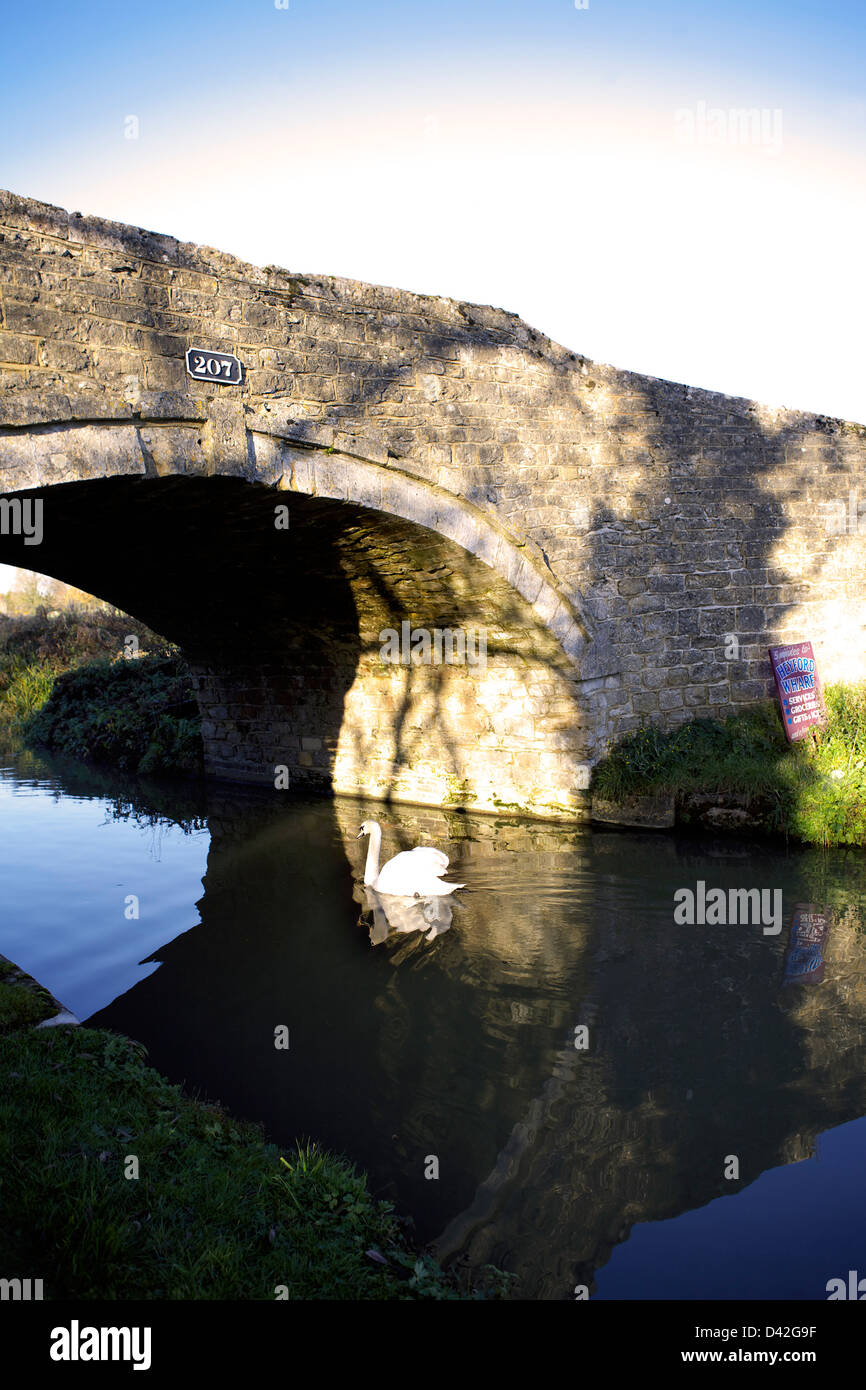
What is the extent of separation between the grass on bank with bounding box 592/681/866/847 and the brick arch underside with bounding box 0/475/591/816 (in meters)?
0.53

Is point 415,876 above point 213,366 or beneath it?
beneath

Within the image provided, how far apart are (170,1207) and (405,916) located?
3749 millimetres

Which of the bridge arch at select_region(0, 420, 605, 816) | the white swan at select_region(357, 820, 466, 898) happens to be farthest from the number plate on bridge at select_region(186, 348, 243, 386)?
the white swan at select_region(357, 820, 466, 898)

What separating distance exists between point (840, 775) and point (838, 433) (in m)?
3.89

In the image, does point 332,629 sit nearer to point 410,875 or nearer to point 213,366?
point 410,875

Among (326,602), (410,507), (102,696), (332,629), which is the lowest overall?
(102,696)

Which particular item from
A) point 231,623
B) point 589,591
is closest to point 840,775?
point 589,591

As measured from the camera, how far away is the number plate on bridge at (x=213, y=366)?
5.56 m

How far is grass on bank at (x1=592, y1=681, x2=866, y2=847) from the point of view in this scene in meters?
7.46

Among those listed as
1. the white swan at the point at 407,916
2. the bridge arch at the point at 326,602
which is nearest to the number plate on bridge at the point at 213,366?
the bridge arch at the point at 326,602

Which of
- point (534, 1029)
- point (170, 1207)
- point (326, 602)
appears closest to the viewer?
point (170, 1207)

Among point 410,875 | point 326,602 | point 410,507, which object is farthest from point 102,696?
point 410,875

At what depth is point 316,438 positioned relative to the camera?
6.14 metres

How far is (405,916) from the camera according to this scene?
643cm
